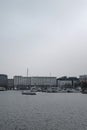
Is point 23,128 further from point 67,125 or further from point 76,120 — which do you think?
point 76,120

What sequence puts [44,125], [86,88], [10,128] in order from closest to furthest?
[10,128], [44,125], [86,88]

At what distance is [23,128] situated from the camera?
105ft

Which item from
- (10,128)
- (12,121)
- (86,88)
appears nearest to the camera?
(10,128)

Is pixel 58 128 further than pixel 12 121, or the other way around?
pixel 12 121

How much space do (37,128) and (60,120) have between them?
6666 mm

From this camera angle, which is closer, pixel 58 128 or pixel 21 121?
pixel 58 128

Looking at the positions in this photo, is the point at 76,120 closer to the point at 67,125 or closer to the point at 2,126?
the point at 67,125

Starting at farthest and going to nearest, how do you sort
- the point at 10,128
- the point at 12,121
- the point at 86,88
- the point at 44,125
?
1. the point at 86,88
2. the point at 12,121
3. the point at 44,125
4. the point at 10,128

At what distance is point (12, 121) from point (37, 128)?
5936 mm

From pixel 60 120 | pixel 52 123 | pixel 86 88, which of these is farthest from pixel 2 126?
pixel 86 88

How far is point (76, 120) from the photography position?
125 ft

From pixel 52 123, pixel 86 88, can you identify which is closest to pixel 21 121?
pixel 52 123

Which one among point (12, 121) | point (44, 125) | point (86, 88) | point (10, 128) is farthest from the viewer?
point (86, 88)

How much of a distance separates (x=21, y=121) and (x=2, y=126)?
14.8ft
